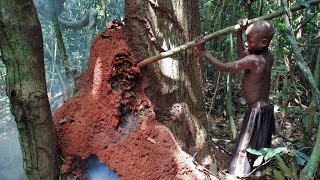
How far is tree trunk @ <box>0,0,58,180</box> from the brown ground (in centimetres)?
16

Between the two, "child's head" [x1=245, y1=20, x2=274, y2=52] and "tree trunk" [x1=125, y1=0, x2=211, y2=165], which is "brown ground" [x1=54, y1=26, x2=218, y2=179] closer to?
"tree trunk" [x1=125, y1=0, x2=211, y2=165]

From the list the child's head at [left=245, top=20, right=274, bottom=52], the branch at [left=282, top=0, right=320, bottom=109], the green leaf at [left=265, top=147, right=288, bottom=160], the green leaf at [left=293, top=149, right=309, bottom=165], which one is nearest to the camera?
the branch at [left=282, top=0, right=320, bottom=109]

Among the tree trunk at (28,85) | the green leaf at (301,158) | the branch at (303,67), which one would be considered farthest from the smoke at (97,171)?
the branch at (303,67)

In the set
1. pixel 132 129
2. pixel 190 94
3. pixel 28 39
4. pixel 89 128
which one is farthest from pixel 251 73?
pixel 28 39

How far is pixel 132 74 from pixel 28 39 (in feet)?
2.39

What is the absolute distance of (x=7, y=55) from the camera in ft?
6.27

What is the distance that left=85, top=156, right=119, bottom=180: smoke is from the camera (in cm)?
220

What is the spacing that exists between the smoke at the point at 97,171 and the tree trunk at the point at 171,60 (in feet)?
1.76

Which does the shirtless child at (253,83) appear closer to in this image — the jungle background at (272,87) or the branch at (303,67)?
the branch at (303,67)

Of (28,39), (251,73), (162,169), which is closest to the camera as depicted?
(28,39)

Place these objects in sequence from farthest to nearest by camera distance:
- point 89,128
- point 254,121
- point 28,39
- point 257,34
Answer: point 254,121
point 257,34
point 89,128
point 28,39

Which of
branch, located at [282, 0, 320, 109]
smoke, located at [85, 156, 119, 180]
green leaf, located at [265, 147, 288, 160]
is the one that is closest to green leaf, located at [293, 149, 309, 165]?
green leaf, located at [265, 147, 288, 160]

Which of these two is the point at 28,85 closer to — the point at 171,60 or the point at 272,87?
the point at 171,60

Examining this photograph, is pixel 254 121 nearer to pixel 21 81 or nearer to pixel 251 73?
pixel 251 73
